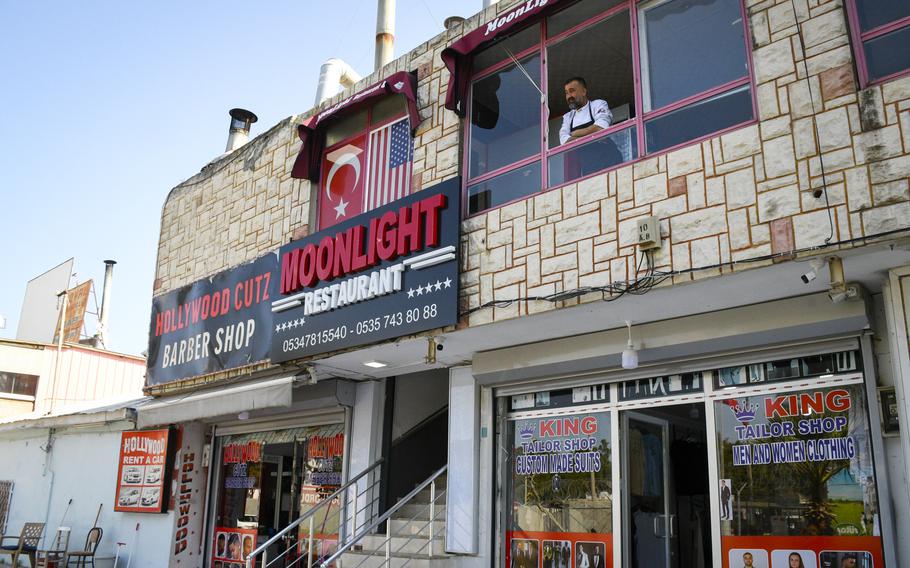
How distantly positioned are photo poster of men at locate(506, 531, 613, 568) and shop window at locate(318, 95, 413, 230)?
4244mm

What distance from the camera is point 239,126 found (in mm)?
15047

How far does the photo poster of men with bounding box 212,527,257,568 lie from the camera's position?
40.7ft

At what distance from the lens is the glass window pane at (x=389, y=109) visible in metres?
10.0

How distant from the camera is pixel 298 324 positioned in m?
9.98

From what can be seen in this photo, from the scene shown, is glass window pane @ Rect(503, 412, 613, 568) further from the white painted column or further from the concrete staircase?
the concrete staircase

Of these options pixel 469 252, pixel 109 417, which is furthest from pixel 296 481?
pixel 469 252

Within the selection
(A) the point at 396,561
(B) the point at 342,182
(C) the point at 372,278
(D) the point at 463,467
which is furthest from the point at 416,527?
(B) the point at 342,182

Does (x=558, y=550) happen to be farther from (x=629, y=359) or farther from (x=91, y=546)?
(x=91, y=546)

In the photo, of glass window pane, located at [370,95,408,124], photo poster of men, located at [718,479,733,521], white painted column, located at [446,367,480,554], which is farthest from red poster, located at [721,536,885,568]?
glass window pane, located at [370,95,408,124]

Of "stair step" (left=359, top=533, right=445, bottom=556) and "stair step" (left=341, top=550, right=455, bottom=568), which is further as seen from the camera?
"stair step" (left=359, top=533, right=445, bottom=556)

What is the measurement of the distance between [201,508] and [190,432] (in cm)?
128

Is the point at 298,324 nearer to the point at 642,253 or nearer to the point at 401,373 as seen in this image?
the point at 401,373

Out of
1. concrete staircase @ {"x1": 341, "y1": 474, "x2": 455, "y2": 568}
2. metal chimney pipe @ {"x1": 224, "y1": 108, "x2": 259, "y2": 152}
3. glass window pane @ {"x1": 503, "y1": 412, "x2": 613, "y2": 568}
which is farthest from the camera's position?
metal chimney pipe @ {"x1": 224, "y1": 108, "x2": 259, "y2": 152}

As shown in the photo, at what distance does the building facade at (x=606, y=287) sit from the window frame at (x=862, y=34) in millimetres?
27
